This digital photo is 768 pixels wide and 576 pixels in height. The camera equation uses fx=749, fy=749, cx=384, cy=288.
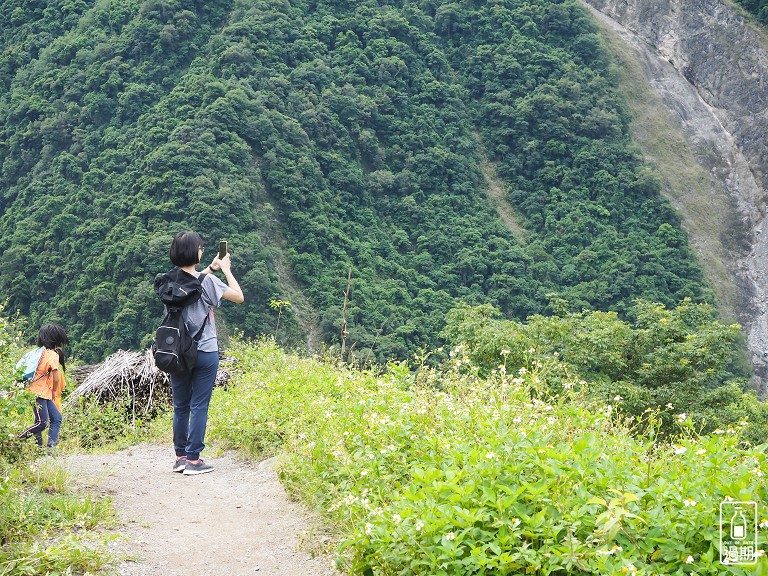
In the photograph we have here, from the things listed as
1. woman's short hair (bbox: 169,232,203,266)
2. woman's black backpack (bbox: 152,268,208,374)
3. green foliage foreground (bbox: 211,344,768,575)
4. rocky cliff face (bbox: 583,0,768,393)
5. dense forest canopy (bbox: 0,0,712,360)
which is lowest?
dense forest canopy (bbox: 0,0,712,360)

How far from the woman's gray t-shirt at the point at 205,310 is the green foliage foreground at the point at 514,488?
1.06 meters

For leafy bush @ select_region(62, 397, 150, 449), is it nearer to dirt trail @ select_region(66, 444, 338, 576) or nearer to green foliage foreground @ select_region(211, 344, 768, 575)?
dirt trail @ select_region(66, 444, 338, 576)

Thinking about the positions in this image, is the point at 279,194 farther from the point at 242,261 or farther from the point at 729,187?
the point at 729,187

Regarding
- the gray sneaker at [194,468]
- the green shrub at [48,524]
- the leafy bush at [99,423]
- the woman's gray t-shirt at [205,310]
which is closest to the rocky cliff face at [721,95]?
the leafy bush at [99,423]

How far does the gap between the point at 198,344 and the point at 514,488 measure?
2.70 meters

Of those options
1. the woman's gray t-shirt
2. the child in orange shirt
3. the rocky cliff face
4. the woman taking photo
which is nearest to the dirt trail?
the woman taking photo

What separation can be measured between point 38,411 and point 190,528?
2.89m

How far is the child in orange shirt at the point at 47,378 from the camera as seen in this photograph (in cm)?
639

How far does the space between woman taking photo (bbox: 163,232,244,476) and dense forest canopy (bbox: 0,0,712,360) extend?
2523 cm

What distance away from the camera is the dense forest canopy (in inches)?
1436

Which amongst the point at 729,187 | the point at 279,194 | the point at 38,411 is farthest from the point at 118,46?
the point at 38,411

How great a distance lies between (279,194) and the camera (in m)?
43.3

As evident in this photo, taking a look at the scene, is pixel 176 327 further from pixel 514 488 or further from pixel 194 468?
pixel 514 488

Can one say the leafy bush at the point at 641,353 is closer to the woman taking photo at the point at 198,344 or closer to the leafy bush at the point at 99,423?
the leafy bush at the point at 99,423
